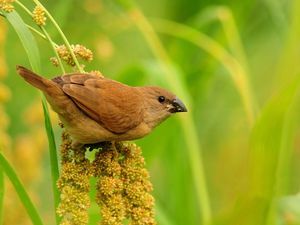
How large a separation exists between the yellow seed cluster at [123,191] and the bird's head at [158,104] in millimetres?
664

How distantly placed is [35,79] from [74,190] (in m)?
0.53

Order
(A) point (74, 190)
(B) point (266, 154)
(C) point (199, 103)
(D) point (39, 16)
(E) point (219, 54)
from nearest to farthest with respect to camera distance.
Result: (A) point (74, 190) → (D) point (39, 16) → (B) point (266, 154) → (E) point (219, 54) → (C) point (199, 103)

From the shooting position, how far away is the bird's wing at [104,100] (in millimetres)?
3070

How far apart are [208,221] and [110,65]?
2.40 meters

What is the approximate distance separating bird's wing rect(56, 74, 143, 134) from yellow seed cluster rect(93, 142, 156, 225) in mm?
313

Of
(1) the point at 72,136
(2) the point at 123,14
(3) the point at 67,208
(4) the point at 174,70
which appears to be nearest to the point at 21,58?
(2) the point at 123,14

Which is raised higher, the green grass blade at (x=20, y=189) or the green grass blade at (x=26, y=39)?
the green grass blade at (x=26, y=39)

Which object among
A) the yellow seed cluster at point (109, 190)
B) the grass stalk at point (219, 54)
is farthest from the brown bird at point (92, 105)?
the grass stalk at point (219, 54)

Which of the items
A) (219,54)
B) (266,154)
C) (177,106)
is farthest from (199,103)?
(266,154)

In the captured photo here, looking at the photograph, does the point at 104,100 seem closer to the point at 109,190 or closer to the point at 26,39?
the point at 26,39

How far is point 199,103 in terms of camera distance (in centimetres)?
515

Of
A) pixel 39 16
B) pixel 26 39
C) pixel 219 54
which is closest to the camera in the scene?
pixel 39 16

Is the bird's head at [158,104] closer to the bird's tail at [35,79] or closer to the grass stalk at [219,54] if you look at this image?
the bird's tail at [35,79]

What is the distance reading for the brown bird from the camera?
10.0ft
